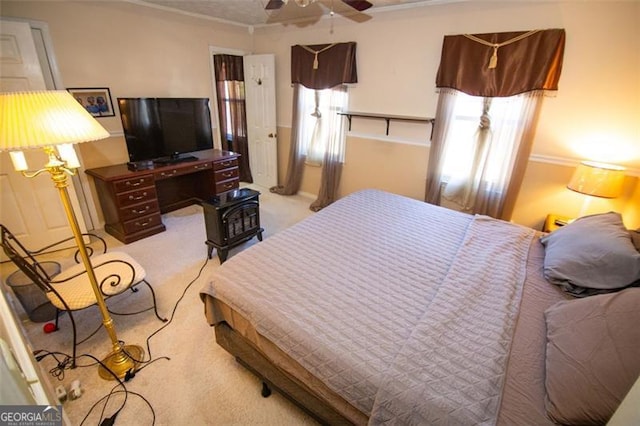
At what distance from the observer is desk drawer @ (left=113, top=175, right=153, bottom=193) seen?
2887 millimetres

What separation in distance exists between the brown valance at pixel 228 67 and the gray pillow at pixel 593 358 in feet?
15.5

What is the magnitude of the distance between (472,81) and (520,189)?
46.2 inches

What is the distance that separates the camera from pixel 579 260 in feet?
5.06

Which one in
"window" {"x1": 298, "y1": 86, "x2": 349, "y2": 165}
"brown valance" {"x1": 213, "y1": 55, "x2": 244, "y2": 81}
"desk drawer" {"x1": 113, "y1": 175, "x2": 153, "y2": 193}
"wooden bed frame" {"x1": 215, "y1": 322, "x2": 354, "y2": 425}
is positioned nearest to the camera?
"wooden bed frame" {"x1": 215, "y1": 322, "x2": 354, "y2": 425}

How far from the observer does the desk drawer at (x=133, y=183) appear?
114 inches

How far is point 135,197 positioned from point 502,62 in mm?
3892

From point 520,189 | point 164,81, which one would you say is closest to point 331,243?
point 520,189

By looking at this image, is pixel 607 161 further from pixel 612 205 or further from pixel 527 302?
pixel 527 302

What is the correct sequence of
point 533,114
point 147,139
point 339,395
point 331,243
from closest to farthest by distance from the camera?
point 339,395 < point 331,243 < point 533,114 < point 147,139

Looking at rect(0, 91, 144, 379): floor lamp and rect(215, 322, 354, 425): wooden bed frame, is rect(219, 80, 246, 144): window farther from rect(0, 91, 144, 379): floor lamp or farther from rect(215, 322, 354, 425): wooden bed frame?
rect(215, 322, 354, 425): wooden bed frame

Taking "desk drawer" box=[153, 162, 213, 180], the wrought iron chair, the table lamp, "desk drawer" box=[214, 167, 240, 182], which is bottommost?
the wrought iron chair

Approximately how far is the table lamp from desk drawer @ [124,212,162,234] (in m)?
4.09

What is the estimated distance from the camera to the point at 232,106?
4.67 metres

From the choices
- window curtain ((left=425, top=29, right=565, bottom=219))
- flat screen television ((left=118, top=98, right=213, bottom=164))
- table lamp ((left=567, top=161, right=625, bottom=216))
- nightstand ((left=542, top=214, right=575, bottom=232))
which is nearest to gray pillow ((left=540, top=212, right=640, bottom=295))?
table lamp ((left=567, top=161, right=625, bottom=216))
